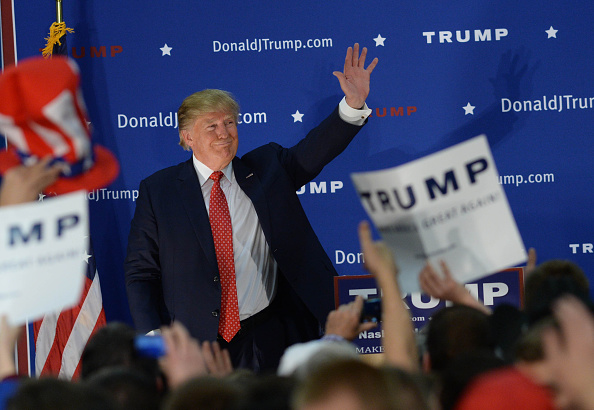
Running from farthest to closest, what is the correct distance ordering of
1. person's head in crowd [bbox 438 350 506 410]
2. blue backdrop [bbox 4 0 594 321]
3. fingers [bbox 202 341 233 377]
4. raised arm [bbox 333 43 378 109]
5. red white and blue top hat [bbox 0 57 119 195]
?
1. blue backdrop [bbox 4 0 594 321]
2. raised arm [bbox 333 43 378 109]
3. fingers [bbox 202 341 233 377]
4. red white and blue top hat [bbox 0 57 119 195]
5. person's head in crowd [bbox 438 350 506 410]

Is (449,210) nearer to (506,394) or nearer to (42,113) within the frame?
(506,394)

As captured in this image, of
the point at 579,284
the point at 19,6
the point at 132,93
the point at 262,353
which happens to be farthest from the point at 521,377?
the point at 19,6

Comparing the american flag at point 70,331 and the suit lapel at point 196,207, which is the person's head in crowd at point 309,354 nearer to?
the suit lapel at point 196,207

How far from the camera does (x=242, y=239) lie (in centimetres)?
362

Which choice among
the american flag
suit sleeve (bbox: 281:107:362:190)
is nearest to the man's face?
suit sleeve (bbox: 281:107:362:190)

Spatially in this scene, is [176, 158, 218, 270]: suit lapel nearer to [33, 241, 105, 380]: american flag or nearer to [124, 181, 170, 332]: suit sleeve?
[124, 181, 170, 332]: suit sleeve

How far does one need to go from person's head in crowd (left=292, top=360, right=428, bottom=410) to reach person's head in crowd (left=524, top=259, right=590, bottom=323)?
629mm

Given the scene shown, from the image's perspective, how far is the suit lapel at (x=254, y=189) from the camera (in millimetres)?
3602

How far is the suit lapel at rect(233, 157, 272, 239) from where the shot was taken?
3.60 metres

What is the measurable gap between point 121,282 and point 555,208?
241 cm

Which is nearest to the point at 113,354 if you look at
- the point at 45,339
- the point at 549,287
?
the point at 549,287

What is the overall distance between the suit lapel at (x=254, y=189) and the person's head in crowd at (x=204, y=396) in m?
1.99

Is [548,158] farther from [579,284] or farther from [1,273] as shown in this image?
[1,273]

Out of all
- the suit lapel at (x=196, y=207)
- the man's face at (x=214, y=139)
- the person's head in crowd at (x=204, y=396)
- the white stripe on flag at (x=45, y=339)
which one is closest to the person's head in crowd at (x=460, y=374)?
the person's head in crowd at (x=204, y=396)
